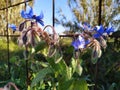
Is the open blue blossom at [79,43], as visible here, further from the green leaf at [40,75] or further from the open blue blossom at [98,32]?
the green leaf at [40,75]

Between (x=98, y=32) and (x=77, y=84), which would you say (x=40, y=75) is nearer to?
(x=77, y=84)

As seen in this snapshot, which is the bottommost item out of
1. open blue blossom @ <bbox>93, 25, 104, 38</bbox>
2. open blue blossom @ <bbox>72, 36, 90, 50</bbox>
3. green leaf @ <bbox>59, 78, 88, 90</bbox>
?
green leaf @ <bbox>59, 78, 88, 90</bbox>

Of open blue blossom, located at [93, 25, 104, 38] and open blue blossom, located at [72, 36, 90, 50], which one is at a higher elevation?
open blue blossom, located at [93, 25, 104, 38]

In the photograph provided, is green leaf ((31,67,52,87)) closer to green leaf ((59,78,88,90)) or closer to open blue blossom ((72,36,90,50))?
green leaf ((59,78,88,90))

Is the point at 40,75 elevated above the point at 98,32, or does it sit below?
below

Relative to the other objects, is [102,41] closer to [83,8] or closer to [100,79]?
[100,79]

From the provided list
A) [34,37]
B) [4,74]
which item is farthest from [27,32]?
[4,74]

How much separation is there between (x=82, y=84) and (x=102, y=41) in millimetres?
160

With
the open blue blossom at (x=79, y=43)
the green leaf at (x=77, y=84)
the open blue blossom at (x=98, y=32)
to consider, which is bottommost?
the green leaf at (x=77, y=84)

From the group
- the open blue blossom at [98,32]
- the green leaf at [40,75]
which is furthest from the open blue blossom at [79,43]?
the green leaf at [40,75]

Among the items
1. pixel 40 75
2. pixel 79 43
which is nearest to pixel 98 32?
pixel 79 43

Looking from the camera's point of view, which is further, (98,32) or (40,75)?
(40,75)

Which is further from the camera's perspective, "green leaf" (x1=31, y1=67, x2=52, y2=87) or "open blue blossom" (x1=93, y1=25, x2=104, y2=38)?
"green leaf" (x1=31, y1=67, x2=52, y2=87)

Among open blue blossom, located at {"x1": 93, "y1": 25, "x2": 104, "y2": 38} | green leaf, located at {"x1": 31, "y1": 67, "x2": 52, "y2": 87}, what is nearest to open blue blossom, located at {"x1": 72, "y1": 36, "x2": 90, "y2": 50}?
open blue blossom, located at {"x1": 93, "y1": 25, "x2": 104, "y2": 38}
